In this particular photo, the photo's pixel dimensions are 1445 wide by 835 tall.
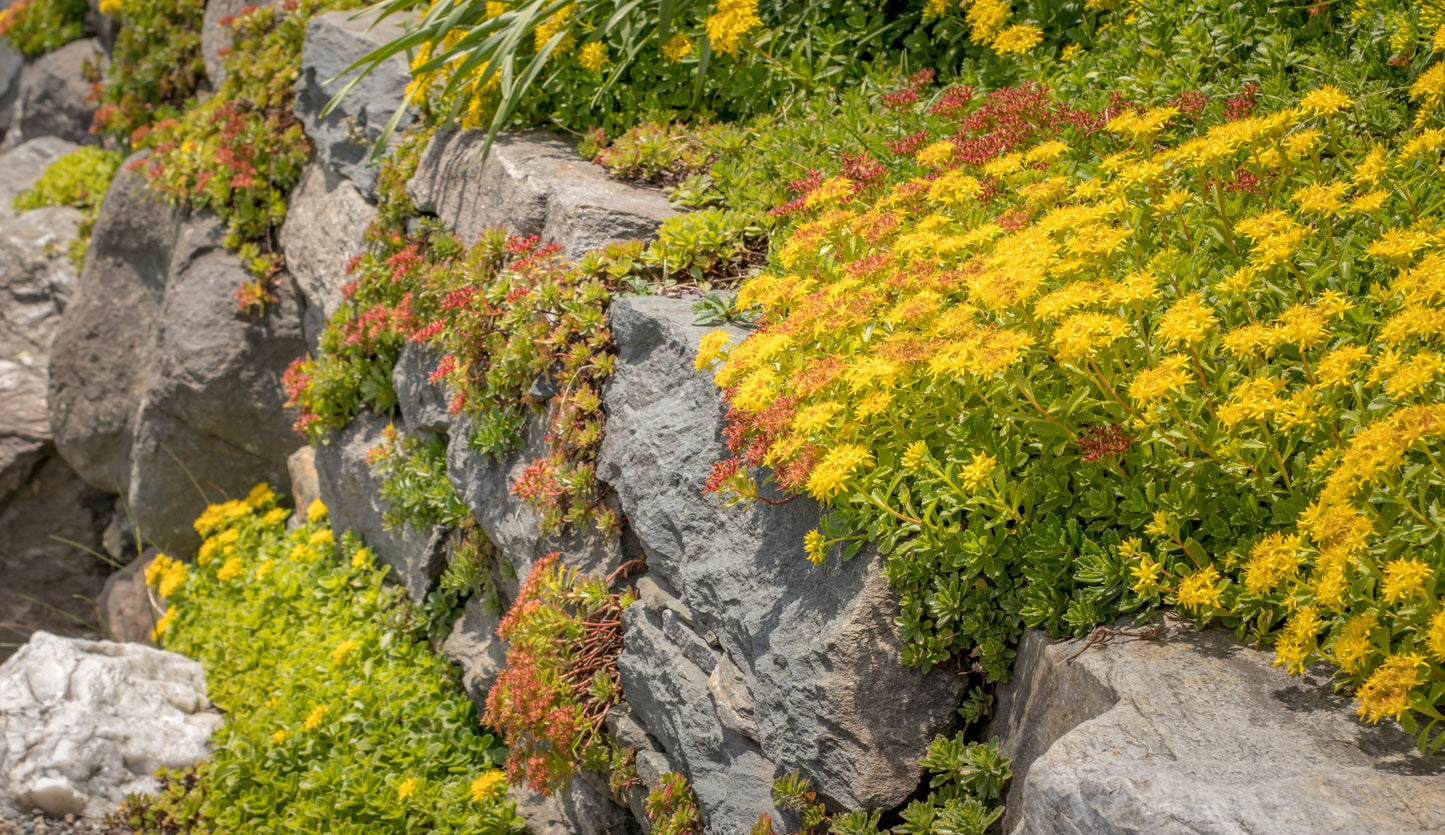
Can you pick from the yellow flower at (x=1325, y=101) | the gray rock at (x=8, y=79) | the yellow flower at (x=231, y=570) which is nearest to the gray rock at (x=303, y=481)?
the yellow flower at (x=231, y=570)

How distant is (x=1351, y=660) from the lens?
1.60m

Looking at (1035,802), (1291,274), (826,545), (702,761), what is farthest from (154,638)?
(1291,274)

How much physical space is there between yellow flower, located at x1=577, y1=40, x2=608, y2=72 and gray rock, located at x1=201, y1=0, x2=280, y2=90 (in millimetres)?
3474

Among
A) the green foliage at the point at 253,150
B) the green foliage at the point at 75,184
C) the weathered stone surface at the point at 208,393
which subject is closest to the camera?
the weathered stone surface at the point at 208,393

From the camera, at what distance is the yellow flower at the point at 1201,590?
5.99 ft

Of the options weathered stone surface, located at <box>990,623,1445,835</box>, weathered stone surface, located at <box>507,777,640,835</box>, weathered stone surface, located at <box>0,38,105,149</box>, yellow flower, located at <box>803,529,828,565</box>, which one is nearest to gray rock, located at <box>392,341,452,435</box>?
weathered stone surface, located at <box>507,777,640,835</box>

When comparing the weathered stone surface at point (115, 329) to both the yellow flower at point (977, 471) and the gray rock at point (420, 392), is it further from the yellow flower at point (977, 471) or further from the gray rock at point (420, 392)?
the yellow flower at point (977, 471)

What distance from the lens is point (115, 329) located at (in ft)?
21.4

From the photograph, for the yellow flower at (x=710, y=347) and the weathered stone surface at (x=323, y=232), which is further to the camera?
the weathered stone surface at (x=323, y=232)

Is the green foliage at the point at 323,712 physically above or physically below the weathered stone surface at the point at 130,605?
above

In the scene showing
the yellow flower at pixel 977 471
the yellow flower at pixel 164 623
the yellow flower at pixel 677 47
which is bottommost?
the yellow flower at pixel 164 623

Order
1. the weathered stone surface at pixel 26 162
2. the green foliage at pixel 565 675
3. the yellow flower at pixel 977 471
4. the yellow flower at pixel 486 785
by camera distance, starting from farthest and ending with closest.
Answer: the weathered stone surface at pixel 26 162, the yellow flower at pixel 486 785, the green foliage at pixel 565 675, the yellow flower at pixel 977 471

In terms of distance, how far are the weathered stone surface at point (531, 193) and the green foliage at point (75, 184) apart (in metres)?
4.42

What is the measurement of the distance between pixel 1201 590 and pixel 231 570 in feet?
15.6
